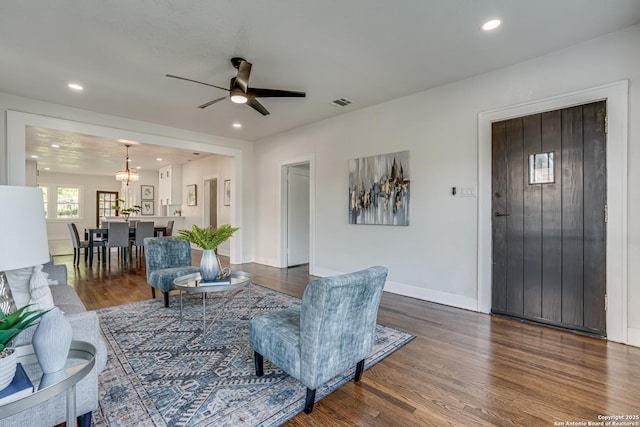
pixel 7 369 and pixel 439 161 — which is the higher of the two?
pixel 439 161

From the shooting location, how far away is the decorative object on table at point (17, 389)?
971mm

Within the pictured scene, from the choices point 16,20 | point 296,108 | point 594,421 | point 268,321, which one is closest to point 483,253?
point 594,421

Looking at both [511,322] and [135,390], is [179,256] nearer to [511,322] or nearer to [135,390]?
[135,390]

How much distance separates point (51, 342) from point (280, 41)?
277cm

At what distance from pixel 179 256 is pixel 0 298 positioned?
2594 millimetres

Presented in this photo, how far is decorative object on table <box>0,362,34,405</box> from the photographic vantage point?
971 mm

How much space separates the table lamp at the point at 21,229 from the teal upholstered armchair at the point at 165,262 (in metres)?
2.26

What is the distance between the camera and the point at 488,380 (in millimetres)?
2029

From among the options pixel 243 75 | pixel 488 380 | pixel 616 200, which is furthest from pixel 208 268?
pixel 616 200

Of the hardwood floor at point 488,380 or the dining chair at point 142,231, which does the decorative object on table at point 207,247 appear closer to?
the hardwood floor at point 488,380

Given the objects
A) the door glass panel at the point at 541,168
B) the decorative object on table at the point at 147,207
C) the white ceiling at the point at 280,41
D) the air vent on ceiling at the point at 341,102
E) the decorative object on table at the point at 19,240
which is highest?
the air vent on ceiling at the point at 341,102

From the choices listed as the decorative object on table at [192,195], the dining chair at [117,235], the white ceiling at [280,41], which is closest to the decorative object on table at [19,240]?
the white ceiling at [280,41]

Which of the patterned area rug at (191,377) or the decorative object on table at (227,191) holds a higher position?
the decorative object on table at (227,191)

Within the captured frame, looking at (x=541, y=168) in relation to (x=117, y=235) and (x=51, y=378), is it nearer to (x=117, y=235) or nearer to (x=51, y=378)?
(x=51, y=378)
